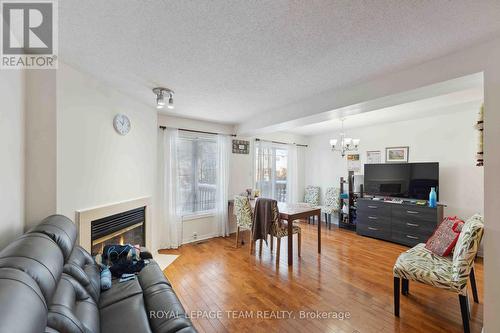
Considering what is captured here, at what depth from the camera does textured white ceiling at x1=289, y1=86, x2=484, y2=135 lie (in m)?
2.91

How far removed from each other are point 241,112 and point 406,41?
237 centimetres

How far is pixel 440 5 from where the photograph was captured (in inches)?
49.0

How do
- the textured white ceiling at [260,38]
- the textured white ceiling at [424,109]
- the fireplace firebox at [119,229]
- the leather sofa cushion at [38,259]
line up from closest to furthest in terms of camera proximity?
the leather sofa cushion at [38,259], the textured white ceiling at [260,38], the fireplace firebox at [119,229], the textured white ceiling at [424,109]

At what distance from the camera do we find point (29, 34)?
1.56 metres

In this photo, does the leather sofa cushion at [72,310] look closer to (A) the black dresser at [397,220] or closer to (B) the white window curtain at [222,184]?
(B) the white window curtain at [222,184]

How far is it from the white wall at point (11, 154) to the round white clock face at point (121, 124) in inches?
34.4

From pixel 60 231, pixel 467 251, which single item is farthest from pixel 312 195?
pixel 60 231

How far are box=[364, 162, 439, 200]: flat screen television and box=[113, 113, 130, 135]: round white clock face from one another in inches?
174

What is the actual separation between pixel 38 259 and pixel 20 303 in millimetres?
413

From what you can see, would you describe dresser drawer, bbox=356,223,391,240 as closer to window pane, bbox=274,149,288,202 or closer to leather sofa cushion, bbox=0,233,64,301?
window pane, bbox=274,149,288,202

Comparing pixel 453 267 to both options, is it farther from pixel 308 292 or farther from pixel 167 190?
pixel 167 190

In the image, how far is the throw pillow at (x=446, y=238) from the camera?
2158 millimetres

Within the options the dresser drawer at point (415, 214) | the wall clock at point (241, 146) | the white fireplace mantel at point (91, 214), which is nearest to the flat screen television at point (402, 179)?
the dresser drawer at point (415, 214)

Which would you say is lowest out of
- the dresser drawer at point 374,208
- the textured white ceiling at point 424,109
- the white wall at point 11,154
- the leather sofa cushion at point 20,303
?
the dresser drawer at point 374,208
